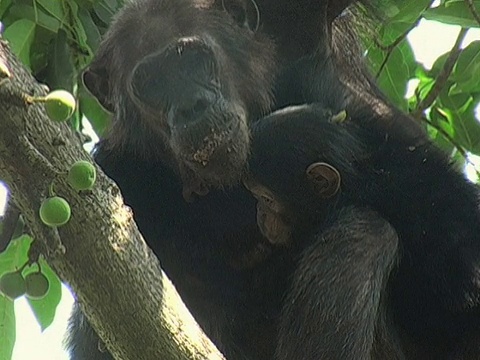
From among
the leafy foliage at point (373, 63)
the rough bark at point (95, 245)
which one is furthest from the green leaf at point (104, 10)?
the rough bark at point (95, 245)

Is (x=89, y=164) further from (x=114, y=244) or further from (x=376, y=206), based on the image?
(x=376, y=206)

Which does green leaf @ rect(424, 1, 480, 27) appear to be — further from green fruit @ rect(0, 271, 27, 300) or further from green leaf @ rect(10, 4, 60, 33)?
green fruit @ rect(0, 271, 27, 300)

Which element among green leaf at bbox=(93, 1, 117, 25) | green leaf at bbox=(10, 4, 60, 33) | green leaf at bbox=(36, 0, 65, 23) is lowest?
green leaf at bbox=(93, 1, 117, 25)

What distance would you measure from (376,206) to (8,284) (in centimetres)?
102

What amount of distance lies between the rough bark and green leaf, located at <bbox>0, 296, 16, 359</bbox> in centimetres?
110

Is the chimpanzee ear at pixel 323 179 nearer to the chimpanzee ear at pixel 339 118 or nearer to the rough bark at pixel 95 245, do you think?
the chimpanzee ear at pixel 339 118

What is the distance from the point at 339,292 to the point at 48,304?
1.04 metres

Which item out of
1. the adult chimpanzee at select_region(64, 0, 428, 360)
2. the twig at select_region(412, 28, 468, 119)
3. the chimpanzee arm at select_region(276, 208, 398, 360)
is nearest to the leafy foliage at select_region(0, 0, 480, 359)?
the twig at select_region(412, 28, 468, 119)

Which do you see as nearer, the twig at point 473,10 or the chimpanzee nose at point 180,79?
the chimpanzee nose at point 180,79

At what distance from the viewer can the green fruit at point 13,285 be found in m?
2.28

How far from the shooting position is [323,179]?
2.71 metres

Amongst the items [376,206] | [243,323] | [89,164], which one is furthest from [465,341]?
[89,164]

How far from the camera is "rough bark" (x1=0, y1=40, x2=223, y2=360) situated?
1.71 m

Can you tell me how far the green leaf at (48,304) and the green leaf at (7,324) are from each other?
6 cm
